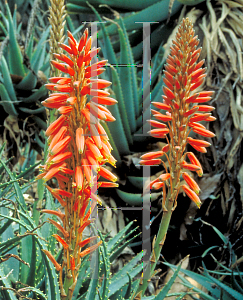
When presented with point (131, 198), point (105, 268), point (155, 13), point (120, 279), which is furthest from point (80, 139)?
point (155, 13)

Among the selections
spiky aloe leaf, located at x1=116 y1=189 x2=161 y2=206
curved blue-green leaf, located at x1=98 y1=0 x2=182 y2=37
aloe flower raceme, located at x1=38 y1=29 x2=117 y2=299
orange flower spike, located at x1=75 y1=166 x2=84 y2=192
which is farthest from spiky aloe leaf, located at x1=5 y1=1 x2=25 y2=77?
orange flower spike, located at x1=75 y1=166 x2=84 y2=192

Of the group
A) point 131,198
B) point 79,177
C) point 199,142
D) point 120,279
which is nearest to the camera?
point 79,177

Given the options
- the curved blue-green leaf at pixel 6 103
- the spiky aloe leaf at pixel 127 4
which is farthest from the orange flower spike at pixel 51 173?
the spiky aloe leaf at pixel 127 4

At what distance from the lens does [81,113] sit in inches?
22.3

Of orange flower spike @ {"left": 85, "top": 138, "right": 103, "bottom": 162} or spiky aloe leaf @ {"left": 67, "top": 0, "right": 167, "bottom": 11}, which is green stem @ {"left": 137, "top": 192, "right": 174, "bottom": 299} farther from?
spiky aloe leaf @ {"left": 67, "top": 0, "right": 167, "bottom": 11}

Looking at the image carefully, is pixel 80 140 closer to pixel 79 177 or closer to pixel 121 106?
pixel 79 177

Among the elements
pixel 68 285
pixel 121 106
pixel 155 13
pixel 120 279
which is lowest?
pixel 120 279

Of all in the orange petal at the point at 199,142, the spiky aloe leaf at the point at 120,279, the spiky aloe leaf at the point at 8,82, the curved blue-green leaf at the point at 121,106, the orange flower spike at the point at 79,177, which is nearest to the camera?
the orange flower spike at the point at 79,177

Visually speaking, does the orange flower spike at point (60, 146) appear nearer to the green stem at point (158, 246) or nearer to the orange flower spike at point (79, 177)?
the orange flower spike at point (79, 177)

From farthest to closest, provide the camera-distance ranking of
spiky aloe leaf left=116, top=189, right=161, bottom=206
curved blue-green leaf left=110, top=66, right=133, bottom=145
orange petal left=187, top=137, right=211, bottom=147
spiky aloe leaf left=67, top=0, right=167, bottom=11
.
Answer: spiky aloe leaf left=67, top=0, right=167, bottom=11, curved blue-green leaf left=110, top=66, right=133, bottom=145, spiky aloe leaf left=116, top=189, right=161, bottom=206, orange petal left=187, top=137, right=211, bottom=147

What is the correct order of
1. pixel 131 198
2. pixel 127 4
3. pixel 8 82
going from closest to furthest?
1. pixel 131 198
2. pixel 8 82
3. pixel 127 4

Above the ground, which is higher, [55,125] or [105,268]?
[55,125]

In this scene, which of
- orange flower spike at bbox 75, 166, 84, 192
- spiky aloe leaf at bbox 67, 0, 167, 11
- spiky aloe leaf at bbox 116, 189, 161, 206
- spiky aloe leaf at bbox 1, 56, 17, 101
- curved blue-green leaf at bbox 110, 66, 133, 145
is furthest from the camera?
spiky aloe leaf at bbox 67, 0, 167, 11

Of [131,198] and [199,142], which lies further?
[131,198]
